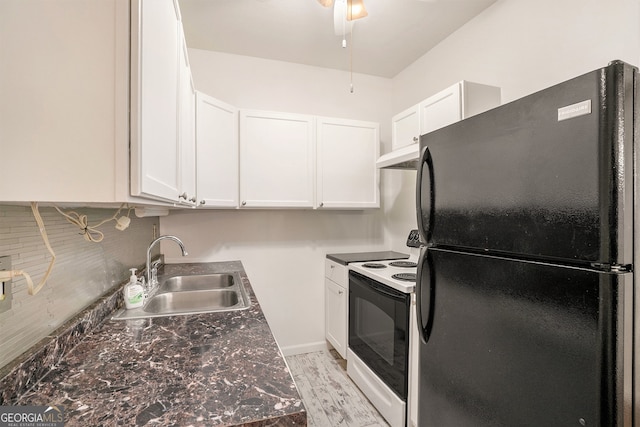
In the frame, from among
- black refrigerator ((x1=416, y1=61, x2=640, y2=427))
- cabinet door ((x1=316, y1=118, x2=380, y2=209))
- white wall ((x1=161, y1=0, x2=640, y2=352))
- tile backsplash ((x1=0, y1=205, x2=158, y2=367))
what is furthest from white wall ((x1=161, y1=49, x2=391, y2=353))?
black refrigerator ((x1=416, y1=61, x2=640, y2=427))

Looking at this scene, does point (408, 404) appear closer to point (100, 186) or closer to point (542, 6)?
point (100, 186)

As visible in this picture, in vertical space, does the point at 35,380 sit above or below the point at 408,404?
above

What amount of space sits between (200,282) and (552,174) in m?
2.12

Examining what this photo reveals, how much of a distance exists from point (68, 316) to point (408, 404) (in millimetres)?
1720

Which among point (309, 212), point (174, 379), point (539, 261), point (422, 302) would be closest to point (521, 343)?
point (539, 261)

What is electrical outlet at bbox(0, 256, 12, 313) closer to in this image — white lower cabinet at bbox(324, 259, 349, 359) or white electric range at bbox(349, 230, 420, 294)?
white electric range at bbox(349, 230, 420, 294)

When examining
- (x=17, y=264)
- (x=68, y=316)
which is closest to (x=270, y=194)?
(x=68, y=316)

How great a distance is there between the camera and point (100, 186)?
0.66m

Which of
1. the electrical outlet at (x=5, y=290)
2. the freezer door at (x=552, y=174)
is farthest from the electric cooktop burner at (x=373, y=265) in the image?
the electrical outlet at (x=5, y=290)

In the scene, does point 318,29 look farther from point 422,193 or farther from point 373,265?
point 373,265

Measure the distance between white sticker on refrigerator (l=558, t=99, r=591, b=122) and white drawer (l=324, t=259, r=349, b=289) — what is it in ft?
6.02

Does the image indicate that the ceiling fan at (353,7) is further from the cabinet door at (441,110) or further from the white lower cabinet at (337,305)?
the white lower cabinet at (337,305)

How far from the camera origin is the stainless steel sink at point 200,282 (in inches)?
81.0

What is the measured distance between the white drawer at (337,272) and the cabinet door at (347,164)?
0.54 m
